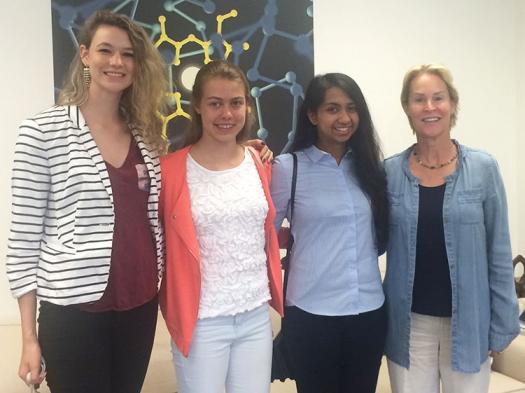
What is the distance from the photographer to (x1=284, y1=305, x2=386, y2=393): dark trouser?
1.56 m

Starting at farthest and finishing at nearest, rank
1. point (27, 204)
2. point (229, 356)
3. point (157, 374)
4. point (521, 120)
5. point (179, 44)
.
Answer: point (521, 120) → point (179, 44) → point (157, 374) → point (229, 356) → point (27, 204)

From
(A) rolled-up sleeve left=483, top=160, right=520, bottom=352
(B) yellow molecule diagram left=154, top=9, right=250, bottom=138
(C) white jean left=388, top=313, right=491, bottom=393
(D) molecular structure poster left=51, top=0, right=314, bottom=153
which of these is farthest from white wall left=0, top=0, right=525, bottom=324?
(C) white jean left=388, top=313, right=491, bottom=393

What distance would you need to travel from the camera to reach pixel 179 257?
1414mm

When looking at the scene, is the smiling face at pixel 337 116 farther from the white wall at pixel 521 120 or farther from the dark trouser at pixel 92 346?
the white wall at pixel 521 120

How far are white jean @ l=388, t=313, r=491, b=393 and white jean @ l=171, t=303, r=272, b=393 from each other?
474 millimetres

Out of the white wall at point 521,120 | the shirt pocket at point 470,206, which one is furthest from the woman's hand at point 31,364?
the white wall at point 521,120

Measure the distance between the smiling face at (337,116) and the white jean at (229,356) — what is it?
611 mm

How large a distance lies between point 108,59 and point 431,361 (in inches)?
53.4

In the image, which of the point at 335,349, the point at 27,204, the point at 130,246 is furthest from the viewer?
the point at 335,349

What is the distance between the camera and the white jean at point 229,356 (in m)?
1.41

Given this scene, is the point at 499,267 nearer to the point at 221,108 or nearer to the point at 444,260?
the point at 444,260

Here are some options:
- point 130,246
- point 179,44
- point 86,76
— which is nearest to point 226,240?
point 130,246

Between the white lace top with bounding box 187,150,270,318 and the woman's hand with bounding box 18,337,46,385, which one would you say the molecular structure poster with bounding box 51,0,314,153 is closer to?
the white lace top with bounding box 187,150,270,318

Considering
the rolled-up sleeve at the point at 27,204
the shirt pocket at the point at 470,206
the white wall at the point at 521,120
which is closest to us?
the rolled-up sleeve at the point at 27,204
